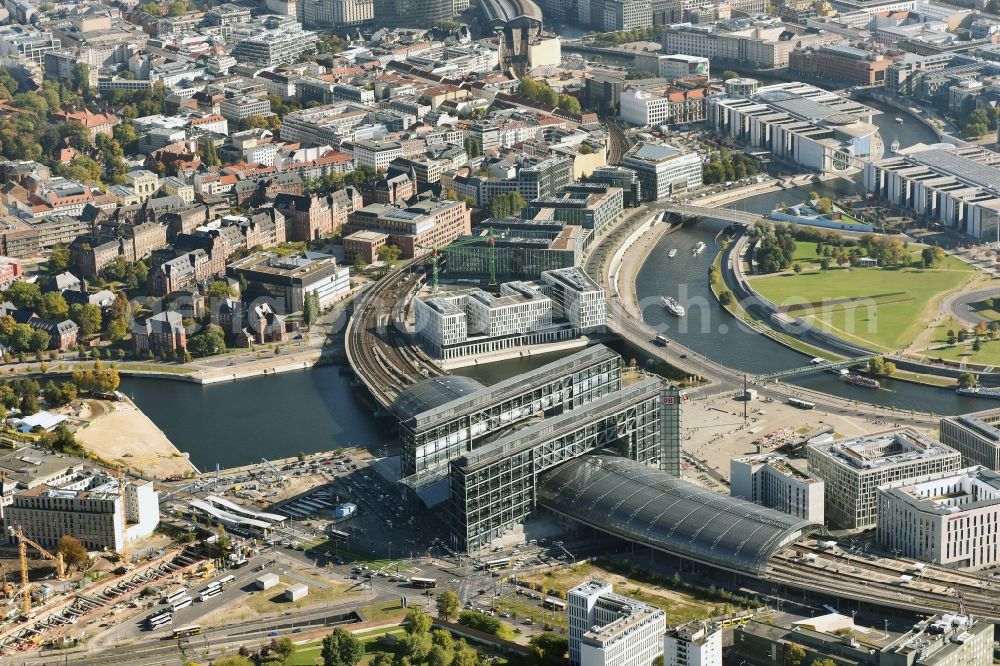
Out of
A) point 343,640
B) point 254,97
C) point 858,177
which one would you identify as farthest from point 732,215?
point 343,640

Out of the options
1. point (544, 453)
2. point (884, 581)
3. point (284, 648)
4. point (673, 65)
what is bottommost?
point (884, 581)

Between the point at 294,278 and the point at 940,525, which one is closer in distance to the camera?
the point at 940,525

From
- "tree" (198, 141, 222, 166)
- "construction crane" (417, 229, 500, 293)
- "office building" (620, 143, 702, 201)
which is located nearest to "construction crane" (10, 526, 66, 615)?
"construction crane" (417, 229, 500, 293)

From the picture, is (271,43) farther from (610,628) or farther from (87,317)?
(610,628)

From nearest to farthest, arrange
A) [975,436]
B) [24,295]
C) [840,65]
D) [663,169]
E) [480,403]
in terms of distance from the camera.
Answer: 1. [480,403]
2. [975,436]
3. [24,295]
4. [663,169]
5. [840,65]

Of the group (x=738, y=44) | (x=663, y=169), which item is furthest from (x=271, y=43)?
(x=663, y=169)

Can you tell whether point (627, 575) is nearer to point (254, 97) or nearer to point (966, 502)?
point (966, 502)

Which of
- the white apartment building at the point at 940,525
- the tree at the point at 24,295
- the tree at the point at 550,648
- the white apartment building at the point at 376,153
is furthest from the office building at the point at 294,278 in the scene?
the tree at the point at 550,648
